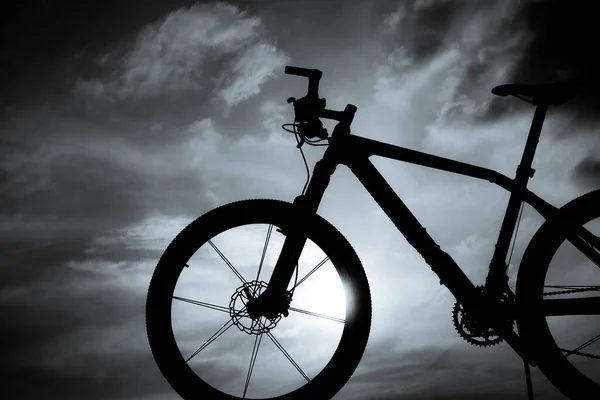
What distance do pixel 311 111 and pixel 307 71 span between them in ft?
0.93

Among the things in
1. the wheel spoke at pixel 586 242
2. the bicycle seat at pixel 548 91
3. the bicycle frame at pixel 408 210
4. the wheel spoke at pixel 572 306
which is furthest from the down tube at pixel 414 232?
the bicycle seat at pixel 548 91

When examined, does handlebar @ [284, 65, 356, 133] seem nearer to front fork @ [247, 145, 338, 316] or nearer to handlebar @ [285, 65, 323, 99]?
handlebar @ [285, 65, 323, 99]

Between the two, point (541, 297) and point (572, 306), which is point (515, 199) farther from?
point (572, 306)

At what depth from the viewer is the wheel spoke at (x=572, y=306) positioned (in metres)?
3.58

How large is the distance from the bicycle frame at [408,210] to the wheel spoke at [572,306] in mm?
349

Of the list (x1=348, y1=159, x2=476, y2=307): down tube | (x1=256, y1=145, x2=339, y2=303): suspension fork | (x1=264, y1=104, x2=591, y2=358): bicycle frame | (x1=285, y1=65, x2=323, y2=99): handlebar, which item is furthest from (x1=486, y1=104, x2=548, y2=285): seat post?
(x1=285, y1=65, x2=323, y2=99): handlebar

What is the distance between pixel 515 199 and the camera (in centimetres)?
376

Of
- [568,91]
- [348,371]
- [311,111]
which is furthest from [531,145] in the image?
[348,371]

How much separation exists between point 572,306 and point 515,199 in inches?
34.9

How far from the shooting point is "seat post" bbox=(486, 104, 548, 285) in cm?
368

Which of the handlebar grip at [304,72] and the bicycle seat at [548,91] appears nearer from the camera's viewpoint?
the handlebar grip at [304,72]

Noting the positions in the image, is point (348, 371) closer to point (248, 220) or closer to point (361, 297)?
point (361, 297)

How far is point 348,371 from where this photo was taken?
320cm

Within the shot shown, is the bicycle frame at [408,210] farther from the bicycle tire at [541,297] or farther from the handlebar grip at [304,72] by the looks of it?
the handlebar grip at [304,72]
